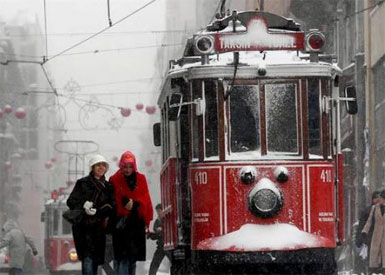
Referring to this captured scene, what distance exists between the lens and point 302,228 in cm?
1672

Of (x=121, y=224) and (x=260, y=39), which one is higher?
(x=260, y=39)

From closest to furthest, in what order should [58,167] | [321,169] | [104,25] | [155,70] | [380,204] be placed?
[321,169] → [380,204] → [104,25] → [58,167] → [155,70]

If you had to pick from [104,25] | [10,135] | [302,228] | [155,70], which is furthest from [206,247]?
[155,70]

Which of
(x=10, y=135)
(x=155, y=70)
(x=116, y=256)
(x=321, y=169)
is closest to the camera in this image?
(x=116, y=256)

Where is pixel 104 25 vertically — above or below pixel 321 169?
above

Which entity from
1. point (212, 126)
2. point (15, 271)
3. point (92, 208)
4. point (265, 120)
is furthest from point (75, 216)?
point (15, 271)

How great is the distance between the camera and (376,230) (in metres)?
20.5

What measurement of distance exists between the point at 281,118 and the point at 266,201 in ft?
3.51

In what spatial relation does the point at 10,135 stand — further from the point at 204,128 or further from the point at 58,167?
the point at 204,128

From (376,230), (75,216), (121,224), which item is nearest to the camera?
(75,216)

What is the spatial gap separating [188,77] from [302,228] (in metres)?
2.37

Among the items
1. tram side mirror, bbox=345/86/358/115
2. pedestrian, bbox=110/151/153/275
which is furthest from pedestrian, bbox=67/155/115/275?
tram side mirror, bbox=345/86/358/115

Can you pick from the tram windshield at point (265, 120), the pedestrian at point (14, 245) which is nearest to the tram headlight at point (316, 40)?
the tram windshield at point (265, 120)

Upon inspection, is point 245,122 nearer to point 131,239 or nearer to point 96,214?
point 131,239
